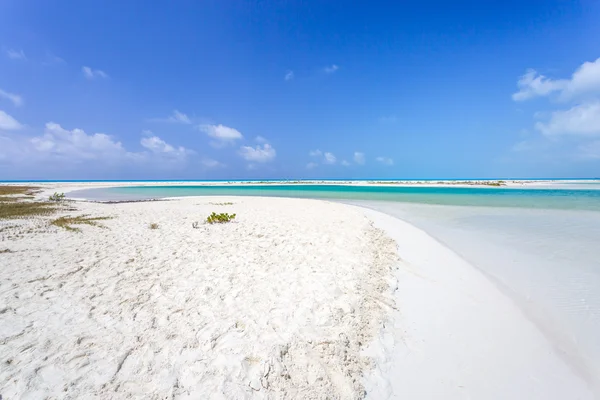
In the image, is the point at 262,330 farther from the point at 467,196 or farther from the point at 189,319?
the point at 467,196

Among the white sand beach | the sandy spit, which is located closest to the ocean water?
the white sand beach

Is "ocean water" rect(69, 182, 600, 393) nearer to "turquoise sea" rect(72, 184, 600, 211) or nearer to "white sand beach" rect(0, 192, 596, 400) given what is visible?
"white sand beach" rect(0, 192, 596, 400)

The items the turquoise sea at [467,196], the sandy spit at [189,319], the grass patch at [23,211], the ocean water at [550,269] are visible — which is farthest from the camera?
the turquoise sea at [467,196]

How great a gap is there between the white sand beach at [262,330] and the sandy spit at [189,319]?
2 centimetres

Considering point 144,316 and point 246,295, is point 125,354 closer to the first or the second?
point 144,316

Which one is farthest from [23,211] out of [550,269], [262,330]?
[550,269]

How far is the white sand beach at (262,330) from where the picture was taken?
277 centimetres

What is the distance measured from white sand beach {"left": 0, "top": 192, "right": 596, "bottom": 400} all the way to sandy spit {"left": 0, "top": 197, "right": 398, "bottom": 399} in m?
0.02

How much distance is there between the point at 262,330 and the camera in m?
3.62

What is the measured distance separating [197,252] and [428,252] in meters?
6.59

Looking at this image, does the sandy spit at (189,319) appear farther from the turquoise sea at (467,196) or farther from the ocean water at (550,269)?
the turquoise sea at (467,196)

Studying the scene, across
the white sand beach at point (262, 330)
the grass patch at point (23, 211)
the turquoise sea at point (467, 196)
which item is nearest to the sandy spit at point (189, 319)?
the white sand beach at point (262, 330)

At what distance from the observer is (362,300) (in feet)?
14.9

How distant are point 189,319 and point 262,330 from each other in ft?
3.75
